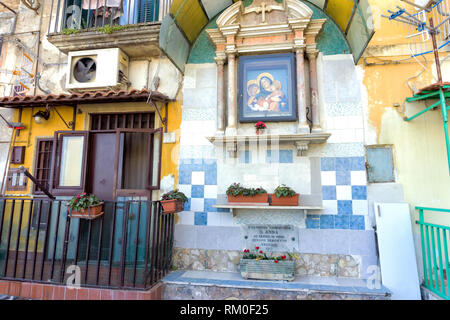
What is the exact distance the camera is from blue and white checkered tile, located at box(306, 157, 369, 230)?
470 centimetres

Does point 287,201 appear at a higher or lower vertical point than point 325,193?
lower

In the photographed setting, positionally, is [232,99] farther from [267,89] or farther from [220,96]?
[267,89]

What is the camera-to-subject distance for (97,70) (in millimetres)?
5465

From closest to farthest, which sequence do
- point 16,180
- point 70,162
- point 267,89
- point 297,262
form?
point 297,262, point 267,89, point 70,162, point 16,180

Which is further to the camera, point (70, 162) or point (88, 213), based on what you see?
point (70, 162)

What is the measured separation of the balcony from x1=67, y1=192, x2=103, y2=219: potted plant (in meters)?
3.34

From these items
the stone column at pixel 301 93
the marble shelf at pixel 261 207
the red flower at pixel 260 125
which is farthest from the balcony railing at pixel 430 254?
the red flower at pixel 260 125

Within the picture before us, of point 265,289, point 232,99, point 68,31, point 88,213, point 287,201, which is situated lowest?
point 265,289

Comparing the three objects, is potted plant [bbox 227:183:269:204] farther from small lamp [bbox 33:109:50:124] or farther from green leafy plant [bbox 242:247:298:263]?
small lamp [bbox 33:109:50:124]

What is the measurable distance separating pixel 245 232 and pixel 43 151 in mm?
4878

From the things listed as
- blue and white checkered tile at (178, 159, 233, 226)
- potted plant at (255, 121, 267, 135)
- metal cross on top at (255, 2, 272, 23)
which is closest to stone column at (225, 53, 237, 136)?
potted plant at (255, 121, 267, 135)

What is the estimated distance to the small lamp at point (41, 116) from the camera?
5.77m

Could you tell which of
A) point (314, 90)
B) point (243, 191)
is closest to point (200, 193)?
point (243, 191)

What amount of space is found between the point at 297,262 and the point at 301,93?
3167 mm
